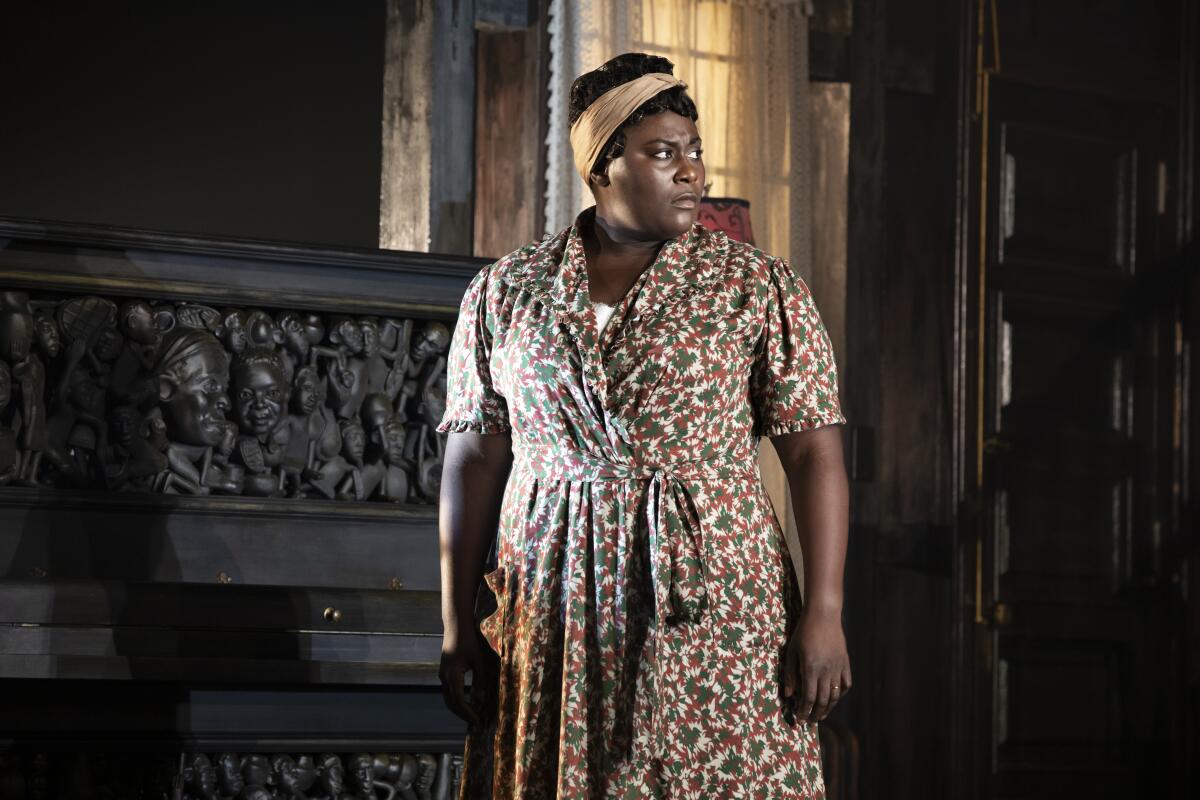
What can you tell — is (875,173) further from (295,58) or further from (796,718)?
(796,718)

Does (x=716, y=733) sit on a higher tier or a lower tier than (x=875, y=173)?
lower

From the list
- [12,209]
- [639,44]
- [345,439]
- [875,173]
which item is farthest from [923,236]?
[12,209]

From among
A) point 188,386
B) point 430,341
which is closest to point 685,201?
point 430,341

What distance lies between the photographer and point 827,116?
5.32 metres

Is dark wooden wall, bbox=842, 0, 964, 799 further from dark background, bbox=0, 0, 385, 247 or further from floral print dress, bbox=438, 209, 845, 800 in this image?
floral print dress, bbox=438, 209, 845, 800

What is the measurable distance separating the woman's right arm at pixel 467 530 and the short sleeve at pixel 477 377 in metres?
0.02

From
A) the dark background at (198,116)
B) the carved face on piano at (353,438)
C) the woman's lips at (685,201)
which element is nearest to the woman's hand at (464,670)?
the woman's lips at (685,201)

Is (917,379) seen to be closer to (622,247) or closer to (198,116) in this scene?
(198,116)

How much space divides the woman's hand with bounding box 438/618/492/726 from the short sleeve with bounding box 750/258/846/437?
511mm

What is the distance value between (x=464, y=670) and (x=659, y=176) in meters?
0.75

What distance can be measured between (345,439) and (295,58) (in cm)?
181

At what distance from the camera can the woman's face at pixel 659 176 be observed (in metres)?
2.01

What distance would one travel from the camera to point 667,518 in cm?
190

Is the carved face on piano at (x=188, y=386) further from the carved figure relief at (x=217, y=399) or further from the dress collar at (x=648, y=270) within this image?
the dress collar at (x=648, y=270)
